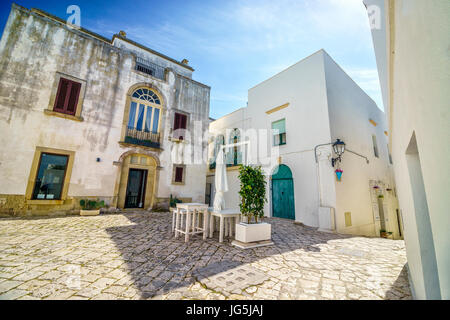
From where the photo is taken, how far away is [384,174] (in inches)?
469

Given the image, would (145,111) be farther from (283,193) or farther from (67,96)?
(283,193)

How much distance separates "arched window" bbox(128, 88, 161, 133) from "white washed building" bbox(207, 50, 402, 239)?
6032 millimetres

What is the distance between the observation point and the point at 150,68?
12.2m

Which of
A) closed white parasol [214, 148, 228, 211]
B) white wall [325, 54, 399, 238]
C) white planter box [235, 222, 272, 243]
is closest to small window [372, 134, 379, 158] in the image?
white wall [325, 54, 399, 238]

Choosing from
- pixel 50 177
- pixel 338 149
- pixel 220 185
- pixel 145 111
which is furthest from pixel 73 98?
pixel 338 149

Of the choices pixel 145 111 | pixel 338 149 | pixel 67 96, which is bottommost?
pixel 338 149

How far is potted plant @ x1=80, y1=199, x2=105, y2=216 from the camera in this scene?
8.03 m

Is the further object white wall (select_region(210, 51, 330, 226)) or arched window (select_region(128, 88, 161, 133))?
arched window (select_region(128, 88, 161, 133))

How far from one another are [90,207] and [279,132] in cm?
1049

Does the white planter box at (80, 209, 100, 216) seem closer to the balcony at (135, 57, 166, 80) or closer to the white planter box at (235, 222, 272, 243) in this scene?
the white planter box at (235, 222, 272, 243)

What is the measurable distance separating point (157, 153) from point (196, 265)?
9.04 m

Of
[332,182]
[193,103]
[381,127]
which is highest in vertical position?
[193,103]
